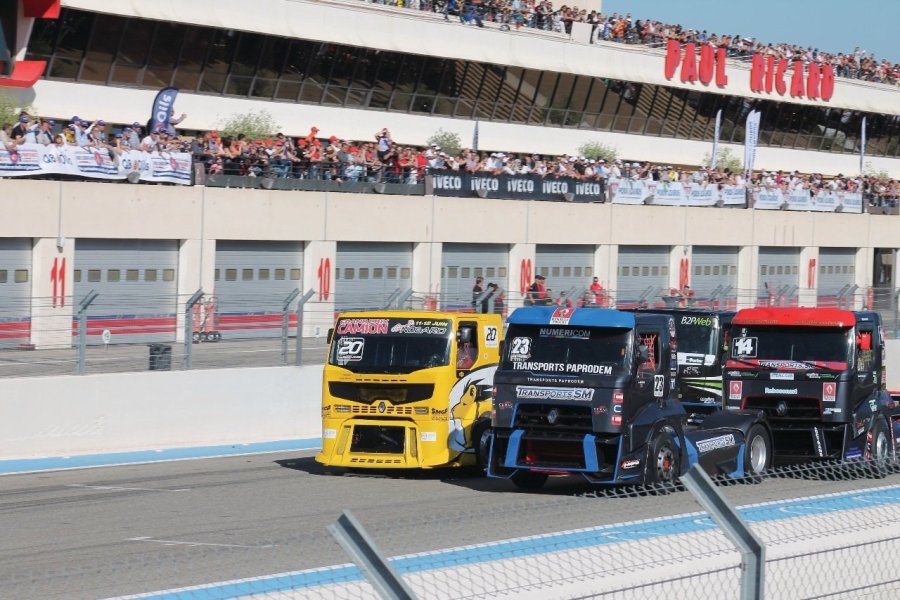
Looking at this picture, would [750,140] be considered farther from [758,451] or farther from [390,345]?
[390,345]

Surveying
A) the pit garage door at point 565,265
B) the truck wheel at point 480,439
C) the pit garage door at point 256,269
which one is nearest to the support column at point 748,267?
the pit garage door at point 565,265

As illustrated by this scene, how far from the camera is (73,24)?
3528 centimetres

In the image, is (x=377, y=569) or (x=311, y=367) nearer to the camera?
(x=377, y=569)

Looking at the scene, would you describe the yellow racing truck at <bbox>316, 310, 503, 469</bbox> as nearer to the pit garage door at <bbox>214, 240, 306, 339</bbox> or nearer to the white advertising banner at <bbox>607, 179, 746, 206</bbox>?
the pit garage door at <bbox>214, 240, 306, 339</bbox>

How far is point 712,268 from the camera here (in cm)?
4575

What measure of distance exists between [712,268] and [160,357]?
28320 millimetres

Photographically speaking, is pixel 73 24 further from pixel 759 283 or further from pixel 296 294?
pixel 759 283

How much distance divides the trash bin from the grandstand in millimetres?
488

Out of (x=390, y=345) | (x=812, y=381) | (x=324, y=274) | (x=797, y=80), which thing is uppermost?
(x=797, y=80)

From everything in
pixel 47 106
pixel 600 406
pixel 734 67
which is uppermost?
pixel 734 67

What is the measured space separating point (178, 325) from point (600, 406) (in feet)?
26.5

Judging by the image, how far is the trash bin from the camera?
20312mm

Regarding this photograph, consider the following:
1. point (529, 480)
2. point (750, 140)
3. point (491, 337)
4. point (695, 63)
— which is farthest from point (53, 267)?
point (695, 63)

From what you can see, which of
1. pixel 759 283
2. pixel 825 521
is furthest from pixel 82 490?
pixel 759 283
